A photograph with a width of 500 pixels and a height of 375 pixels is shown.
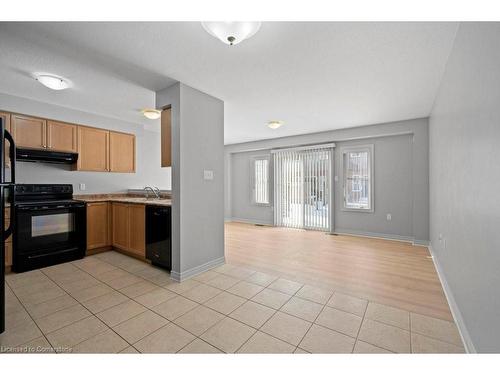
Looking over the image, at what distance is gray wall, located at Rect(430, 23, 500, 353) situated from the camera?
3.72ft

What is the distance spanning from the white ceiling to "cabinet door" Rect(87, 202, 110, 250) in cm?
169

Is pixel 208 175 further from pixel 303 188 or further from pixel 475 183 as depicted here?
pixel 303 188

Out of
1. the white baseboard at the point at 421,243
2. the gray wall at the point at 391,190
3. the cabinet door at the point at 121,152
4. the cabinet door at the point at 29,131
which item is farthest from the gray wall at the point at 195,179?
the white baseboard at the point at 421,243

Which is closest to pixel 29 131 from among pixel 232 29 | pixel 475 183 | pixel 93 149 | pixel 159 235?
pixel 93 149

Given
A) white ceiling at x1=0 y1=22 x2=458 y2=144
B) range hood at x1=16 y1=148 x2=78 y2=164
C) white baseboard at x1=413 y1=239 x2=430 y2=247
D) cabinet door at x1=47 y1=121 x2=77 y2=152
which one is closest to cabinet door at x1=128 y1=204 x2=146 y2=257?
range hood at x1=16 y1=148 x2=78 y2=164

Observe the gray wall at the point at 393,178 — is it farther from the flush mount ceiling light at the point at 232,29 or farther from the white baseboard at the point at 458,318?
the flush mount ceiling light at the point at 232,29

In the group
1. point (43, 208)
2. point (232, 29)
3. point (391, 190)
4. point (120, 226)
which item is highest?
point (232, 29)

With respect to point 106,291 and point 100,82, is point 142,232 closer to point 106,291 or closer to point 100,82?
point 106,291

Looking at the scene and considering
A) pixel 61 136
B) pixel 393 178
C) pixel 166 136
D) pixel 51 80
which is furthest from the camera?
pixel 393 178

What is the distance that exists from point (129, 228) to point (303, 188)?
409 centimetres

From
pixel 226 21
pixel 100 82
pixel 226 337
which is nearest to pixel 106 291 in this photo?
pixel 226 337

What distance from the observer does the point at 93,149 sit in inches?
157

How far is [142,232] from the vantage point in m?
3.28
